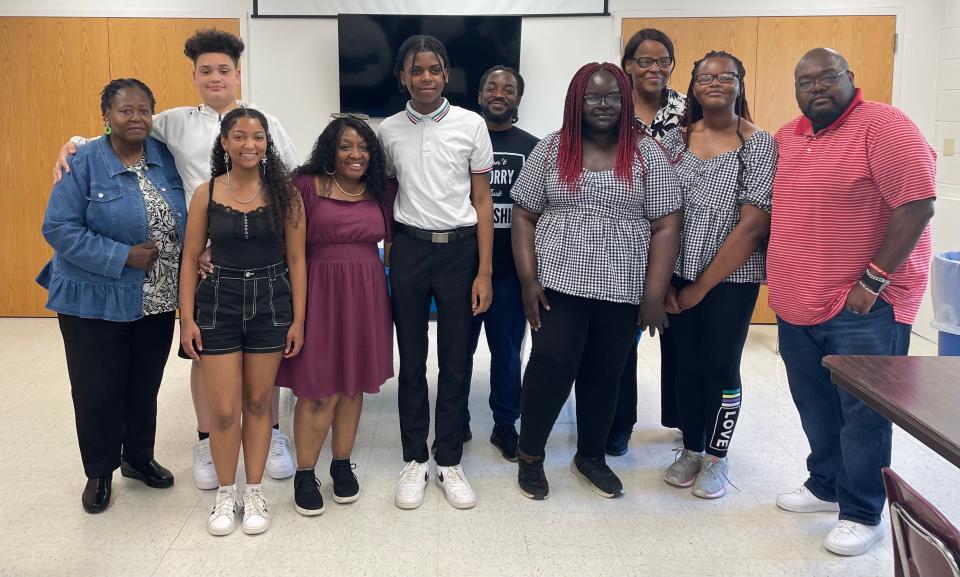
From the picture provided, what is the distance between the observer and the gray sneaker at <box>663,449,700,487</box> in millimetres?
2811

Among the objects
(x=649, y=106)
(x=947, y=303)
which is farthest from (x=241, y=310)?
(x=947, y=303)

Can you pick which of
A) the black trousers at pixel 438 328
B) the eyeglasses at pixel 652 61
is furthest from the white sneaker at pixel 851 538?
the eyeglasses at pixel 652 61

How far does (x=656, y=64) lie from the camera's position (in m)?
2.81

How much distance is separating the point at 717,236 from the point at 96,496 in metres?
2.24

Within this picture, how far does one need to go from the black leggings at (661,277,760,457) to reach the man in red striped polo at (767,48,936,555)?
0.50 feet

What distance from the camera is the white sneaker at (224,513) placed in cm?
240

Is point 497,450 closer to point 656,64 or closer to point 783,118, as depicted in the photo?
point 656,64

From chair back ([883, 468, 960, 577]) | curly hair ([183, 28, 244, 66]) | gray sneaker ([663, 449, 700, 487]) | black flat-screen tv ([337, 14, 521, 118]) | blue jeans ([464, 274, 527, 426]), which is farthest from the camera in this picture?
black flat-screen tv ([337, 14, 521, 118])

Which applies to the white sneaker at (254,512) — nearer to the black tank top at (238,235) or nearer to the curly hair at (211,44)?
the black tank top at (238,235)

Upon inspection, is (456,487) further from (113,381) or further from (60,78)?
(60,78)

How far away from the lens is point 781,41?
517 centimetres

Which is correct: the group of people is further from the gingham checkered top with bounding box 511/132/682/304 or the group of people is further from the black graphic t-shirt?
the black graphic t-shirt

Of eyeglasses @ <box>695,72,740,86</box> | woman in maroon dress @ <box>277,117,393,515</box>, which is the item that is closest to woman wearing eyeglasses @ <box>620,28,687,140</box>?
eyeglasses @ <box>695,72,740,86</box>

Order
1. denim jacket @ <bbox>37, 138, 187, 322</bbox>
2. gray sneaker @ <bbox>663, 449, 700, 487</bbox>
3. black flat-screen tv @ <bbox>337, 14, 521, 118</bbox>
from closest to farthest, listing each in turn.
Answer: denim jacket @ <bbox>37, 138, 187, 322</bbox>, gray sneaker @ <bbox>663, 449, 700, 487</bbox>, black flat-screen tv @ <bbox>337, 14, 521, 118</bbox>
